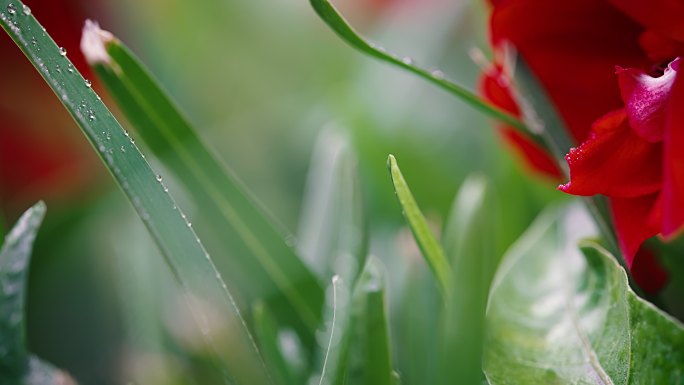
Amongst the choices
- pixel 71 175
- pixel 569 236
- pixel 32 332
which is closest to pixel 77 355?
pixel 32 332

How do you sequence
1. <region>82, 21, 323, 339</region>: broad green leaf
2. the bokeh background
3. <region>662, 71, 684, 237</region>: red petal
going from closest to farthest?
1. <region>662, 71, 684, 237</region>: red petal
2. <region>82, 21, 323, 339</region>: broad green leaf
3. the bokeh background

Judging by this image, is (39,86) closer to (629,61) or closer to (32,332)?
(32,332)

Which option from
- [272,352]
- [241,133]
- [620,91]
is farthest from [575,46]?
[241,133]

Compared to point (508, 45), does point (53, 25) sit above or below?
above

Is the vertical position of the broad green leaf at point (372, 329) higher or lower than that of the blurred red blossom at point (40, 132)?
lower

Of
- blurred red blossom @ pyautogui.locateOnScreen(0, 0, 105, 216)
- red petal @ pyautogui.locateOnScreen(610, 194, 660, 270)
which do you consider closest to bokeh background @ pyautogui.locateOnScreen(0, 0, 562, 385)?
blurred red blossom @ pyautogui.locateOnScreen(0, 0, 105, 216)

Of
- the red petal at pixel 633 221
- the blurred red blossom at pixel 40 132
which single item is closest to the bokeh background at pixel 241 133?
the blurred red blossom at pixel 40 132

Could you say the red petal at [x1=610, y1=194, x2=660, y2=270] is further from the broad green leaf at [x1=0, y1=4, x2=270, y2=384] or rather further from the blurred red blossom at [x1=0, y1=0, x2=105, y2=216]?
the blurred red blossom at [x1=0, y1=0, x2=105, y2=216]

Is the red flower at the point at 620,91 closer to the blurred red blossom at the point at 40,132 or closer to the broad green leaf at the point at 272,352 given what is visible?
the broad green leaf at the point at 272,352
